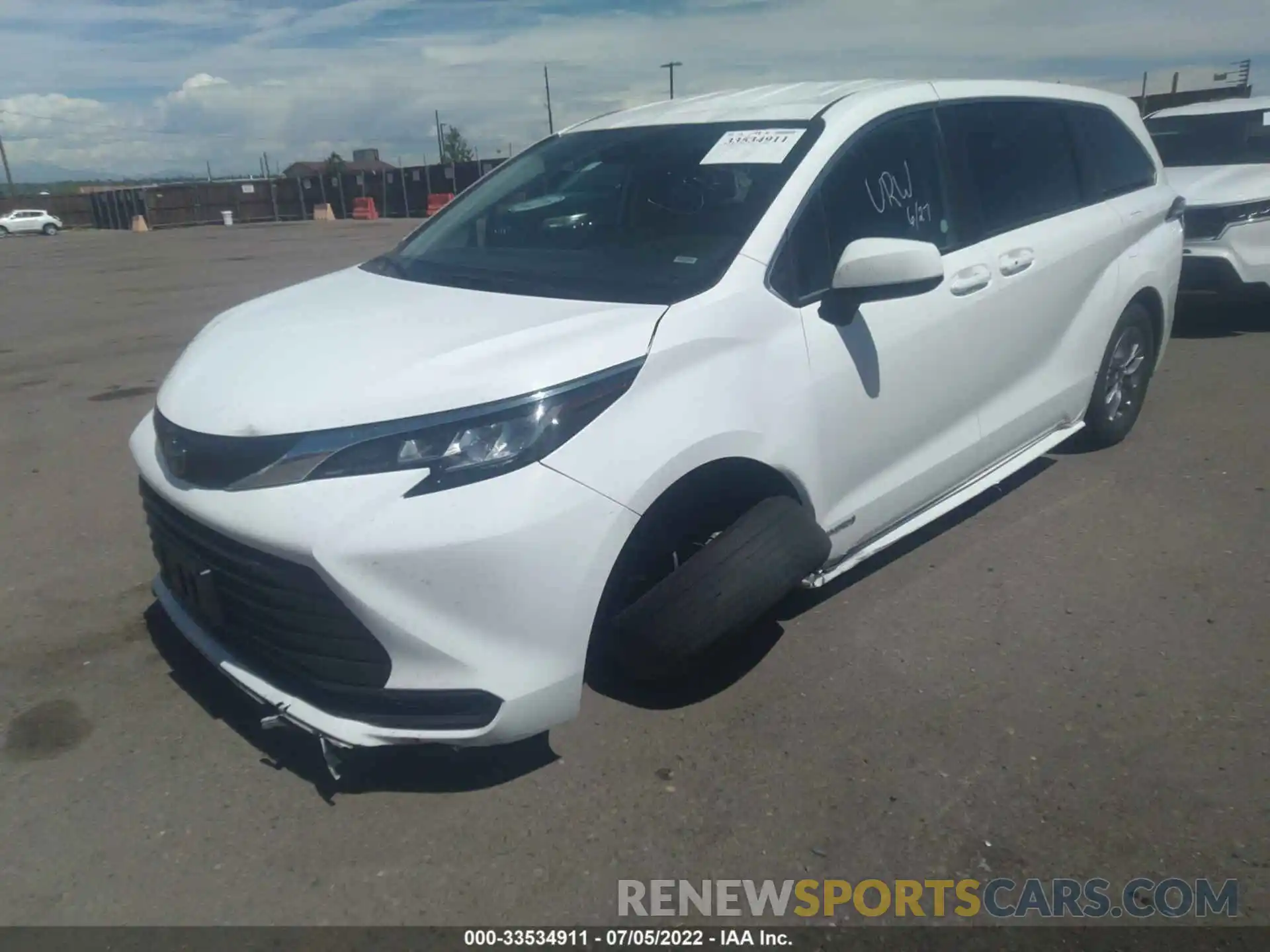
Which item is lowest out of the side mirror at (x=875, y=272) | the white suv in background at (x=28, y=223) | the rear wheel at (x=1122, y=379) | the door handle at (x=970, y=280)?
the white suv in background at (x=28, y=223)

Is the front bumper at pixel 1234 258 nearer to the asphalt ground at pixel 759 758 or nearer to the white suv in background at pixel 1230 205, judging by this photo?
→ the white suv in background at pixel 1230 205

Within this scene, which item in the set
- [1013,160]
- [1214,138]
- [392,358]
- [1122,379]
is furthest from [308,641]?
[1214,138]

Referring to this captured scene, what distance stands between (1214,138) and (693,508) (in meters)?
8.58

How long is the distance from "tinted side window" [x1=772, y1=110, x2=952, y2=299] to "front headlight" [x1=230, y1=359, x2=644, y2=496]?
980 mm

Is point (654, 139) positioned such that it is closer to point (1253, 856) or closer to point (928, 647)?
point (928, 647)

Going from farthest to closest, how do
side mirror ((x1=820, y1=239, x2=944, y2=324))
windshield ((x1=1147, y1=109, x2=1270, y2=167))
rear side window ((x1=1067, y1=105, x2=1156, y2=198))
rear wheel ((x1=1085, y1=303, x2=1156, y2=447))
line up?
windshield ((x1=1147, y1=109, x2=1270, y2=167)) < rear wheel ((x1=1085, y1=303, x2=1156, y2=447)) < rear side window ((x1=1067, y1=105, x2=1156, y2=198)) < side mirror ((x1=820, y1=239, x2=944, y2=324))

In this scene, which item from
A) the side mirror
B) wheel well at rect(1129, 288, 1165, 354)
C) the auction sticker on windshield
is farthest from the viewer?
wheel well at rect(1129, 288, 1165, 354)

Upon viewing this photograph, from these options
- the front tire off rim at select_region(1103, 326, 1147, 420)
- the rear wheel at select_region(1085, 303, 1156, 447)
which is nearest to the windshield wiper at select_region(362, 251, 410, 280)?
the rear wheel at select_region(1085, 303, 1156, 447)

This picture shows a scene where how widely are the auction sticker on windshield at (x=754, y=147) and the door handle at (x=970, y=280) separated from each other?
2.62 feet

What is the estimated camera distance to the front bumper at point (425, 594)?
7.93 ft

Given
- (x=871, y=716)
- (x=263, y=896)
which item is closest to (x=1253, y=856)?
(x=871, y=716)

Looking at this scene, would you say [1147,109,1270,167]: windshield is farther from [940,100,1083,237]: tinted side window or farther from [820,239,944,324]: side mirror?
[820,239,944,324]: side mirror

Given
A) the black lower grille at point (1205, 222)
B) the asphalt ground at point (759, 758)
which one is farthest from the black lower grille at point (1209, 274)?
the asphalt ground at point (759, 758)

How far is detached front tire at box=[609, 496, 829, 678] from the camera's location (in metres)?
2.77
